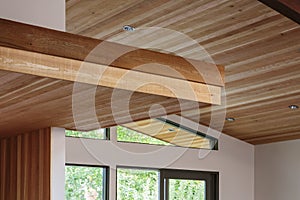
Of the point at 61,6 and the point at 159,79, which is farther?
the point at 61,6

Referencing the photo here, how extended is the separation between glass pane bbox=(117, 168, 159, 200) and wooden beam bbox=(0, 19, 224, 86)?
5.21 meters

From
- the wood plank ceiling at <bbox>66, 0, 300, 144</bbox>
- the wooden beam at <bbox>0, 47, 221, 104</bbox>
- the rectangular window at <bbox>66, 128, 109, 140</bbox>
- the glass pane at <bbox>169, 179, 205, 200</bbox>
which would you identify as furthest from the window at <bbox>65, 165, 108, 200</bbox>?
the wooden beam at <bbox>0, 47, 221, 104</bbox>

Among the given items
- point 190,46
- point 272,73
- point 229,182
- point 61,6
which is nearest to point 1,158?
point 61,6

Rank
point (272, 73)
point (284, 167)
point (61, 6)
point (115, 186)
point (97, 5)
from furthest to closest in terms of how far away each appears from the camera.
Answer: point (284, 167) < point (115, 186) < point (272, 73) < point (97, 5) < point (61, 6)

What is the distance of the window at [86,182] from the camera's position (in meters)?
7.48

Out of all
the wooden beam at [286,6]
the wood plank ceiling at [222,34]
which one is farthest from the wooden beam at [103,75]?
the wood plank ceiling at [222,34]

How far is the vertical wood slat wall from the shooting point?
350cm

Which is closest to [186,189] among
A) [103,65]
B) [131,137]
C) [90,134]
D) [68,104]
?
[131,137]

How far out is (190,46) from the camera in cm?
573

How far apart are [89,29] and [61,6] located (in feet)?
7.37

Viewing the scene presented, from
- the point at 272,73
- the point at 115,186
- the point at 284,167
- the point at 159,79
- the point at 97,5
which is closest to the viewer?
the point at 159,79

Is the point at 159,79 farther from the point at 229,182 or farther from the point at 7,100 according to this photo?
the point at 229,182

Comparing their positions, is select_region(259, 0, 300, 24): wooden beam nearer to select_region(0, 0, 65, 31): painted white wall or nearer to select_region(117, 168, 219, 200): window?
select_region(0, 0, 65, 31): painted white wall

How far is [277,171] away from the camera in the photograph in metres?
9.13
